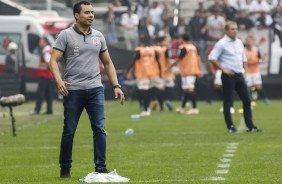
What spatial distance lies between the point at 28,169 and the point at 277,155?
143 inches

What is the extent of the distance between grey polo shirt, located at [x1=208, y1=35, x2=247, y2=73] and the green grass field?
124cm

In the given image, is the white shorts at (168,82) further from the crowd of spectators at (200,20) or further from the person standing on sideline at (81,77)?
the person standing on sideline at (81,77)

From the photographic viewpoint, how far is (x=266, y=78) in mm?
40094

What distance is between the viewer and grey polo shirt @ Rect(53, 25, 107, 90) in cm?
1301

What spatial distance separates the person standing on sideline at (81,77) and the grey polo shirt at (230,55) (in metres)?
8.10

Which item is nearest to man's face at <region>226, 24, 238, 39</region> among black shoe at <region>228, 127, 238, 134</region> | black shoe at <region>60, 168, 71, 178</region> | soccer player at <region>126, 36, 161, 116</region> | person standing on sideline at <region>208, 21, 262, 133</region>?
person standing on sideline at <region>208, 21, 262, 133</region>

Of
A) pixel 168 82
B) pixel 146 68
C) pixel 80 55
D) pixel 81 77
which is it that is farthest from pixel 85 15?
pixel 168 82

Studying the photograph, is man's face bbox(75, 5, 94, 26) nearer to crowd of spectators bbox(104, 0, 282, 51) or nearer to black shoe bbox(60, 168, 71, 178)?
black shoe bbox(60, 168, 71, 178)

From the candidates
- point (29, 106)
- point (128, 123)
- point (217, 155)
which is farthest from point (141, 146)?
point (29, 106)

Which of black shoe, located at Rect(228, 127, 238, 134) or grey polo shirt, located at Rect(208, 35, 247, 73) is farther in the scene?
black shoe, located at Rect(228, 127, 238, 134)

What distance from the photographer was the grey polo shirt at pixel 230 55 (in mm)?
21047

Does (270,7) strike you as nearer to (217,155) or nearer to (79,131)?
(79,131)

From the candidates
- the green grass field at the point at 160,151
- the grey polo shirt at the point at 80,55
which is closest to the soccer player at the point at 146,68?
the green grass field at the point at 160,151

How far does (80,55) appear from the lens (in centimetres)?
1302
